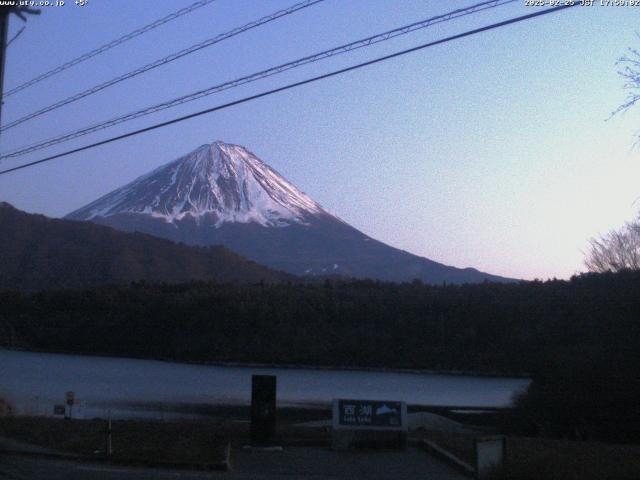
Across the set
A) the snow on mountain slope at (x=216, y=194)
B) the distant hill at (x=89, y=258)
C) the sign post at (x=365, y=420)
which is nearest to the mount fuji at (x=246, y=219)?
the snow on mountain slope at (x=216, y=194)

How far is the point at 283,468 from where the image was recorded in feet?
57.0

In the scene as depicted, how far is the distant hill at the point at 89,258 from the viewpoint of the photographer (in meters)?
80.2

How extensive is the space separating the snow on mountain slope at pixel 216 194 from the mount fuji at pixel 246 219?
16cm

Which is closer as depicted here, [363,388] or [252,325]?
[363,388]

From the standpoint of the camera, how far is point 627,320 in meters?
35.9

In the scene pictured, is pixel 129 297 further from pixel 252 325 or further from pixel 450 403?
pixel 450 403

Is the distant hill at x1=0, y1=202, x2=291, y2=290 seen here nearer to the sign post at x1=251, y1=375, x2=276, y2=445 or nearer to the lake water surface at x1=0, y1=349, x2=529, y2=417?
the lake water surface at x1=0, y1=349, x2=529, y2=417

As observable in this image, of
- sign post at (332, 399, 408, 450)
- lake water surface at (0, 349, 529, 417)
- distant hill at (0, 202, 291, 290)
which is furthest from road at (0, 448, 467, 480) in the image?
distant hill at (0, 202, 291, 290)

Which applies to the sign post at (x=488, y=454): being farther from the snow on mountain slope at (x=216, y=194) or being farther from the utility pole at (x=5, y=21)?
the snow on mountain slope at (x=216, y=194)

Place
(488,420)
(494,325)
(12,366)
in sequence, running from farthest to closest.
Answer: (494,325)
(12,366)
(488,420)

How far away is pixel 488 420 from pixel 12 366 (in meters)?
31.3

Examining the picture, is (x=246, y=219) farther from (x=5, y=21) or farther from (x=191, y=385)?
(x=5, y=21)

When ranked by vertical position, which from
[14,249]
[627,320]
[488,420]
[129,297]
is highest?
[14,249]

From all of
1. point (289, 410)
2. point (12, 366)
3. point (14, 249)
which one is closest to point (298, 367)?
point (12, 366)
